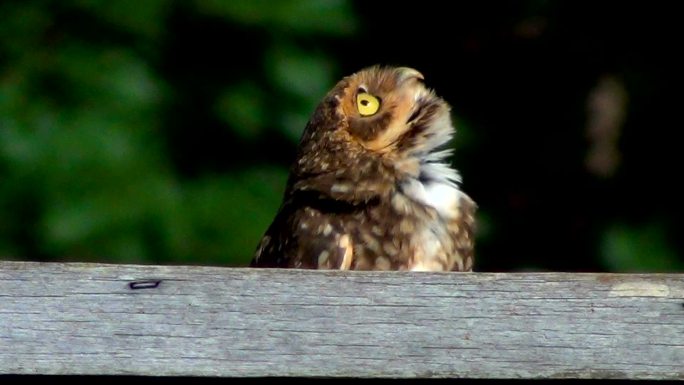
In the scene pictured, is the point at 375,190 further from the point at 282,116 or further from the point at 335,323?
the point at 282,116

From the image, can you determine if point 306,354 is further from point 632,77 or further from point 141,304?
point 632,77

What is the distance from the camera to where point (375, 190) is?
10.2 ft

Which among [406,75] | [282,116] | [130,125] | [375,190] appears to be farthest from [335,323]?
[282,116]

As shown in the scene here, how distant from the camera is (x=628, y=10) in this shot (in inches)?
314

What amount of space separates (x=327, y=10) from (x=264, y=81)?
0.41 meters

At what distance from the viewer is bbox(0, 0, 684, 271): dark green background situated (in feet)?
21.4

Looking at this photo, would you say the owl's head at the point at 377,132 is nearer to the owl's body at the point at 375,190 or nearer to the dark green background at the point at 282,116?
the owl's body at the point at 375,190

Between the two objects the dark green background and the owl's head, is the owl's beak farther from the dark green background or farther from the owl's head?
the dark green background

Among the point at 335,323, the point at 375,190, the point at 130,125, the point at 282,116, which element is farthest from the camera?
the point at 282,116

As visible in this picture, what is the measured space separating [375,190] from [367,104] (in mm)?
295

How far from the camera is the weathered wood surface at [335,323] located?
2.39 metres

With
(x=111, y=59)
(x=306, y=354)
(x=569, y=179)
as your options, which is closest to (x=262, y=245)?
(x=306, y=354)

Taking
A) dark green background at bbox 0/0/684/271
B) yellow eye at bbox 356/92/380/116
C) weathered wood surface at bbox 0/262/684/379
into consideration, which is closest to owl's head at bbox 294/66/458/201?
yellow eye at bbox 356/92/380/116

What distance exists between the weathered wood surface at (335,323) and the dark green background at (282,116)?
370cm
